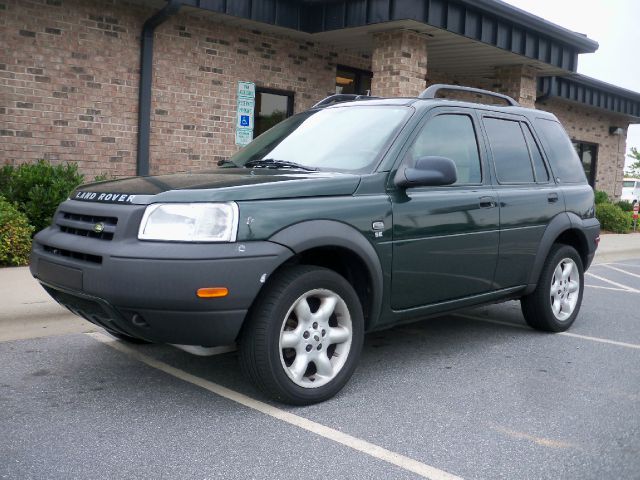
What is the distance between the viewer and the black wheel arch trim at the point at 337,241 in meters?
4.00

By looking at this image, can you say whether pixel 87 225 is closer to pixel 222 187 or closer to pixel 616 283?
pixel 222 187

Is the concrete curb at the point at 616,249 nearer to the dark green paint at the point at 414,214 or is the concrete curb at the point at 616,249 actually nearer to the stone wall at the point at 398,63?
the stone wall at the point at 398,63

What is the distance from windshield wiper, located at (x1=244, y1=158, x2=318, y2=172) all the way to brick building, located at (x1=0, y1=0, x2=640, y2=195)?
5.58 m

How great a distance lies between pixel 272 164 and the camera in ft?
16.4

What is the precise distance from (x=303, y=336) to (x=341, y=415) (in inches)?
19.8

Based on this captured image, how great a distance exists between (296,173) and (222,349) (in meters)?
1.22

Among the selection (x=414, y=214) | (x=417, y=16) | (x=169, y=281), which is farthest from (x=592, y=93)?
(x=169, y=281)

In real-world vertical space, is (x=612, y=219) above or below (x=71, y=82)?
below

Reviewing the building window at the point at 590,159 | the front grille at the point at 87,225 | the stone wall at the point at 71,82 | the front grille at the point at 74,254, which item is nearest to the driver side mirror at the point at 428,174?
the front grille at the point at 87,225

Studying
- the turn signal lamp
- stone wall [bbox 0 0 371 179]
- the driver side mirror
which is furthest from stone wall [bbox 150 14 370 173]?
the turn signal lamp

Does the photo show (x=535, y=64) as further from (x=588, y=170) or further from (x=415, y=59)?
(x=588, y=170)

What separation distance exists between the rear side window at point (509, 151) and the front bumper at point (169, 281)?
2406mm

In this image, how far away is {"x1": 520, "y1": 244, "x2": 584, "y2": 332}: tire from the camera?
A: 6.08 metres

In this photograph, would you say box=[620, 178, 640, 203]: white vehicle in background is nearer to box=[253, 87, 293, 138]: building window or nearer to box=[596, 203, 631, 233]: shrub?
box=[596, 203, 631, 233]: shrub
